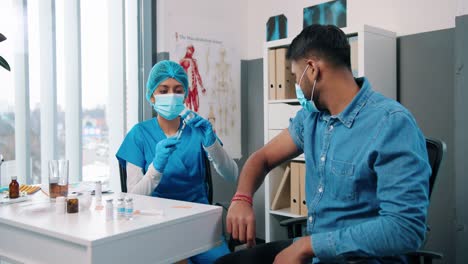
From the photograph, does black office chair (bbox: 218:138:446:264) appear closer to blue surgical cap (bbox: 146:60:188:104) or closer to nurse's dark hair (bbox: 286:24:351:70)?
nurse's dark hair (bbox: 286:24:351:70)

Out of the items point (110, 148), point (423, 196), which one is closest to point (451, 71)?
point (423, 196)

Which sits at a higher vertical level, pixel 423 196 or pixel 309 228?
pixel 423 196

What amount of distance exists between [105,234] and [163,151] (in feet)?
2.26

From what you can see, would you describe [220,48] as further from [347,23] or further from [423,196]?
[423,196]

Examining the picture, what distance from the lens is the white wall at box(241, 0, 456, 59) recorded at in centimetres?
246

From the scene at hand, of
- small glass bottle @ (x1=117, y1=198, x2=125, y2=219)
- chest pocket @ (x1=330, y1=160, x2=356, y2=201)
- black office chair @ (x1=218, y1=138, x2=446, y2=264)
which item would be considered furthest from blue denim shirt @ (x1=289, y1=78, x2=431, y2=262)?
small glass bottle @ (x1=117, y1=198, x2=125, y2=219)

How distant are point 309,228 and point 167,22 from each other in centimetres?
205

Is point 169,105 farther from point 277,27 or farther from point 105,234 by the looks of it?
point 277,27

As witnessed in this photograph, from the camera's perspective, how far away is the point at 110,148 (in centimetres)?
285

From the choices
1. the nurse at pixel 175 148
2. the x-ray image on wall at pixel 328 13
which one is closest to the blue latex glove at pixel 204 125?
the nurse at pixel 175 148

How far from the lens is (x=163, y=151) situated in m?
1.79

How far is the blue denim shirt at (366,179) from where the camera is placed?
3.41ft

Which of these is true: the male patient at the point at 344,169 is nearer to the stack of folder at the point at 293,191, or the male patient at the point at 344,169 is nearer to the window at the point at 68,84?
the stack of folder at the point at 293,191

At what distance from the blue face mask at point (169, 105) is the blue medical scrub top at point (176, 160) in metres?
0.11
